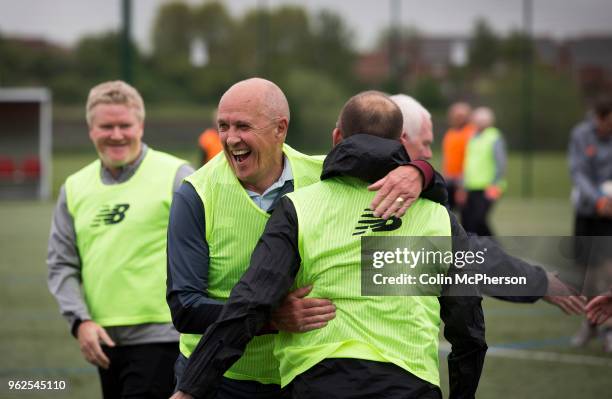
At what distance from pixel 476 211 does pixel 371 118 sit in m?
10.1

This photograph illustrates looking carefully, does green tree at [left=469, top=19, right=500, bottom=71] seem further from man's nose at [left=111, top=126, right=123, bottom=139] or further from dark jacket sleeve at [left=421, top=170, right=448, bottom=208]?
dark jacket sleeve at [left=421, top=170, right=448, bottom=208]

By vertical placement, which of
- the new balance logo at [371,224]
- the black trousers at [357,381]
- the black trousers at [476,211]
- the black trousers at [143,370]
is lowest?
the black trousers at [476,211]

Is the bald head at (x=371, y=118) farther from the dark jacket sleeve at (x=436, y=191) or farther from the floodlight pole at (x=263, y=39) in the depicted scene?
the floodlight pole at (x=263, y=39)

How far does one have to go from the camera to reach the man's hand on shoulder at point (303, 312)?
267 cm

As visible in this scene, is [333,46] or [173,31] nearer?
[333,46]

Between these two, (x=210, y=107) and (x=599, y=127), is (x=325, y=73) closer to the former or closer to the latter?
(x=210, y=107)

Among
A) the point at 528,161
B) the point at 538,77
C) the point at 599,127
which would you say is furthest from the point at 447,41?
the point at 599,127

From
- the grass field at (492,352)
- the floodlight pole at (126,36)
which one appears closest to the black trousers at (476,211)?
the grass field at (492,352)

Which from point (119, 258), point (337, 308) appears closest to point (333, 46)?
point (119, 258)

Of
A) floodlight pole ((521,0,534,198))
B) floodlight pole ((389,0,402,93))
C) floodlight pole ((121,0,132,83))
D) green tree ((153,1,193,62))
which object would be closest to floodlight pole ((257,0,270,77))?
floodlight pole ((389,0,402,93))

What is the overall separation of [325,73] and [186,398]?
25.7 meters

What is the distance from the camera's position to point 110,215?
166 inches

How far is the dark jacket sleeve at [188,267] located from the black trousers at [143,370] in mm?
1206

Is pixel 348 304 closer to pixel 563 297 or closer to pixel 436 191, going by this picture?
pixel 436 191
